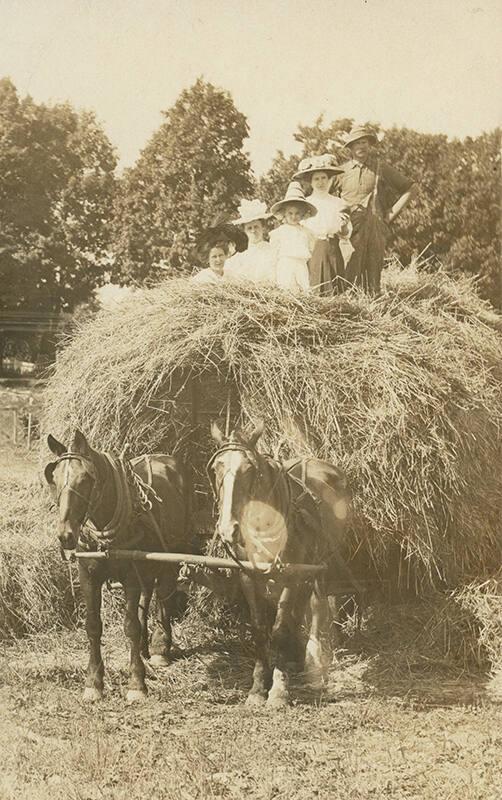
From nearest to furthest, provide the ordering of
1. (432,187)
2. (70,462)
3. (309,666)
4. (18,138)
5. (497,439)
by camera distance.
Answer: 1. (70,462)
2. (309,666)
3. (497,439)
4. (18,138)
5. (432,187)

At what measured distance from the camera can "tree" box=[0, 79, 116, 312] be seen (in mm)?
10109

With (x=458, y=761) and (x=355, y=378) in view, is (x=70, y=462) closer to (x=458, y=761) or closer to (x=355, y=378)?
(x=355, y=378)

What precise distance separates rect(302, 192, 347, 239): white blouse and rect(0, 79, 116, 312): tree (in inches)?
137

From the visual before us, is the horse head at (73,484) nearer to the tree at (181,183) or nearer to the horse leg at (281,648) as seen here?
the horse leg at (281,648)

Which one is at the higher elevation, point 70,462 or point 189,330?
point 189,330

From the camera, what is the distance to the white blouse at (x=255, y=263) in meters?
7.55

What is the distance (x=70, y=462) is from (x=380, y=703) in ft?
7.56

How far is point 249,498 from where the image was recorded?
189 inches

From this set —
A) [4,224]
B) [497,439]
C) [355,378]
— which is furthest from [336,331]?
[4,224]

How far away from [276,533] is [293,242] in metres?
2.97

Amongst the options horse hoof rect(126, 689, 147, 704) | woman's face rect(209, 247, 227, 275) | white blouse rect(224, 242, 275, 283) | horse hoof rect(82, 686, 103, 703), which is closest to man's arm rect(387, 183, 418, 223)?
white blouse rect(224, 242, 275, 283)

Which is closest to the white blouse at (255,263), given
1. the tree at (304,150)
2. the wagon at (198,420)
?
the wagon at (198,420)

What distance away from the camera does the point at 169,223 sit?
16109 mm

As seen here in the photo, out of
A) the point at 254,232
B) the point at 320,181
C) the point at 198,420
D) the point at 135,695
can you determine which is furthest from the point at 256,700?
the point at 254,232
